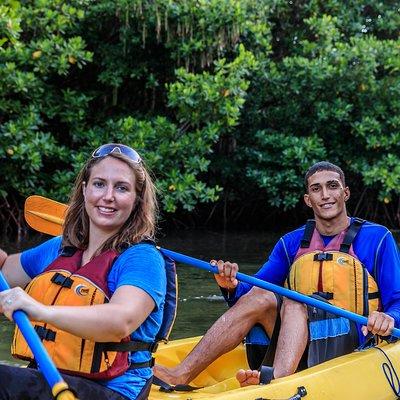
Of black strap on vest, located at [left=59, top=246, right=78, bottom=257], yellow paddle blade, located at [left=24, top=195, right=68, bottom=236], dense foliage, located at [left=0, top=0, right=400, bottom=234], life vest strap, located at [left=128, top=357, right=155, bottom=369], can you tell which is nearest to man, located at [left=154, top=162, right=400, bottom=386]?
yellow paddle blade, located at [left=24, top=195, right=68, bottom=236]

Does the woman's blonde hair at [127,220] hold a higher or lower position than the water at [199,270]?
higher

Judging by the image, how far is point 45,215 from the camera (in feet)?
11.0

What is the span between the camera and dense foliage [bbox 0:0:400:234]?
8.74 metres

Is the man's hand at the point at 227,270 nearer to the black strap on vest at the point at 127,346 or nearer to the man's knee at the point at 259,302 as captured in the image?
the man's knee at the point at 259,302

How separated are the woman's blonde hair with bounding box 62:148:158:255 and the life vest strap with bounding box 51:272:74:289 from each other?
0.37ft

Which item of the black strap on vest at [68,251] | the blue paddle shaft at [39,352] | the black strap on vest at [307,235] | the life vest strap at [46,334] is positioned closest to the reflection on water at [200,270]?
the black strap on vest at [307,235]

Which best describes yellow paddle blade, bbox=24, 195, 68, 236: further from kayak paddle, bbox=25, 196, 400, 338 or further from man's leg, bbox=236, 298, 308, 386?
man's leg, bbox=236, 298, 308, 386

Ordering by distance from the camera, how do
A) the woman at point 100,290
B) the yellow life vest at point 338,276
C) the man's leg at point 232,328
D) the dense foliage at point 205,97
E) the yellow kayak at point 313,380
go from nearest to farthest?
the woman at point 100,290 → the yellow kayak at point 313,380 → the man's leg at point 232,328 → the yellow life vest at point 338,276 → the dense foliage at point 205,97

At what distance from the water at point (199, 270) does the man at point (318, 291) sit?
59.0 inches

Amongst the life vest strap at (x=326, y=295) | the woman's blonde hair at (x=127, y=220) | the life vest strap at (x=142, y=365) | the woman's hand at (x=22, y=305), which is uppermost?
the woman's blonde hair at (x=127, y=220)

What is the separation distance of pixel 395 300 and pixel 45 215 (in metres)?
1.52

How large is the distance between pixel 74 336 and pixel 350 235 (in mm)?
1884

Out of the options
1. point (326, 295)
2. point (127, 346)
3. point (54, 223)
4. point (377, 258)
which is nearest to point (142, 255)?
point (127, 346)

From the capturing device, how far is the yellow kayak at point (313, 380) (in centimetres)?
304
